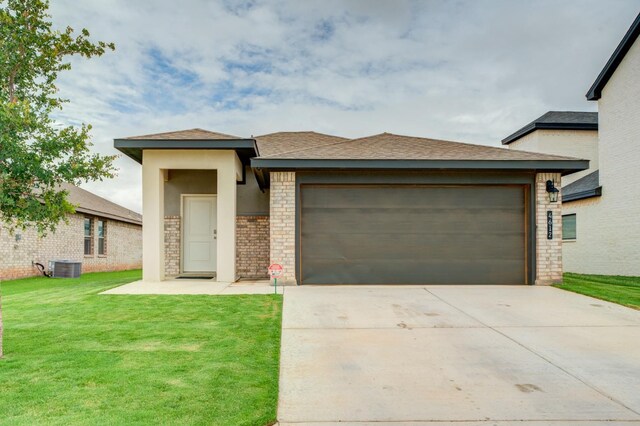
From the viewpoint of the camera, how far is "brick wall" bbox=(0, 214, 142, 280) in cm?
1419

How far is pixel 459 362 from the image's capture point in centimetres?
447

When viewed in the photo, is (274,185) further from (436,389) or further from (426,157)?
(436,389)

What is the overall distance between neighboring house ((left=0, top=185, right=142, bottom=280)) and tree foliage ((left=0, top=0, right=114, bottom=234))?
9.33 meters

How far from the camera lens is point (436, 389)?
3762mm

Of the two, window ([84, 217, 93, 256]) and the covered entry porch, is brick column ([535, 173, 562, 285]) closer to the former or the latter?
the covered entry porch

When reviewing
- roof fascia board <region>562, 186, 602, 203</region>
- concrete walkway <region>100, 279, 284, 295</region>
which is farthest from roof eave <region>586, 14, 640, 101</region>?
concrete walkway <region>100, 279, 284, 295</region>

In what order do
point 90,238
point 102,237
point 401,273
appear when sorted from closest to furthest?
point 401,273
point 90,238
point 102,237

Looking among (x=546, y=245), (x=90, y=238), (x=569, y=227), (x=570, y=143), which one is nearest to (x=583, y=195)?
(x=569, y=227)

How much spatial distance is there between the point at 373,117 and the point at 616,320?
52.5 ft

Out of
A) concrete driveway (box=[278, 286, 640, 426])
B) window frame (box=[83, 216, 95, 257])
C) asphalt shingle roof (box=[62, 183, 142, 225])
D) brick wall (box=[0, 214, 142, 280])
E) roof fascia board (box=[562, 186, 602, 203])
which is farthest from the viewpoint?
window frame (box=[83, 216, 95, 257])

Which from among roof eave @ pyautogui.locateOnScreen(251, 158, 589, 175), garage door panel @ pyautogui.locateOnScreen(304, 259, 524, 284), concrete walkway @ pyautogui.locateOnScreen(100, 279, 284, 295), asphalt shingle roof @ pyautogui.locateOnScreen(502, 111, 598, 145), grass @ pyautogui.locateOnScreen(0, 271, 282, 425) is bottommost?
grass @ pyautogui.locateOnScreen(0, 271, 282, 425)

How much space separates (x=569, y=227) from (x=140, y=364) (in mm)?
16973

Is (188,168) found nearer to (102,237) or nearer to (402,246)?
(402,246)

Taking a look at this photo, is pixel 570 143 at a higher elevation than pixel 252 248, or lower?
higher
